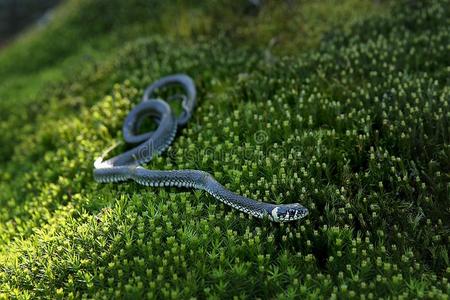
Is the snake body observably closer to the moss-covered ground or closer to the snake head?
the snake head

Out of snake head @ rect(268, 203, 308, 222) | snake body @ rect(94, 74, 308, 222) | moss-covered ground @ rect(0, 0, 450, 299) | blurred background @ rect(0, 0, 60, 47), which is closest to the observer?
moss-covered ground @ rect(0, 0, 450, 299)

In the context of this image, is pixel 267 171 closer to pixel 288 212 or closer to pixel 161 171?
pixel 288 212

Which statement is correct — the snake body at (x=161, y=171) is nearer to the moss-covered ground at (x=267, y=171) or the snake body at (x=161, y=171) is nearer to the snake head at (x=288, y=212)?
the snake head at (x=288, y=212)

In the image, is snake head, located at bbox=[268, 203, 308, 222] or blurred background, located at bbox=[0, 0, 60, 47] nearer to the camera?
snake head, located at bbox=[268, 203, 308, 222]

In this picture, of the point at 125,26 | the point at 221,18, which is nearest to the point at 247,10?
the point at 221,18

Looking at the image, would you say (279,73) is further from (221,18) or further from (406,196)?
(221,18)

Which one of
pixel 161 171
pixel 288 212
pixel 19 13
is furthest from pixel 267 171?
pixel 19 13

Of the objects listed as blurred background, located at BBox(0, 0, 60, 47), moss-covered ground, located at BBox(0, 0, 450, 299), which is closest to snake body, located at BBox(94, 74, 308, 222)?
moss-covered ground, located at BBox(0, 0, 450, 299)
